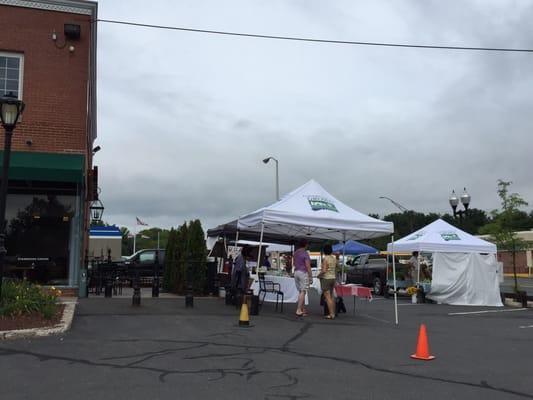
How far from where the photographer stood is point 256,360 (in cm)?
787

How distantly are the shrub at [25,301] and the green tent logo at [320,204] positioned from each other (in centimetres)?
669

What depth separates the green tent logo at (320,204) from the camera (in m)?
14.5

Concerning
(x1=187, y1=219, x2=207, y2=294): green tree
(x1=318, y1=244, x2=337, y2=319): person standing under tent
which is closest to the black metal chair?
(x1=318, y1=244, x2=337, y2=319): person standing under tent

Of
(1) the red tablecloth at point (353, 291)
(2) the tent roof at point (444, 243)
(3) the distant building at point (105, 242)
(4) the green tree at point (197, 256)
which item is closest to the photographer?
(1) the red tablecloth at point (353, 291)

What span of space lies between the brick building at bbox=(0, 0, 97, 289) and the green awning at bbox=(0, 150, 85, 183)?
351 millimetres

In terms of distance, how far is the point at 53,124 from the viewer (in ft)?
49.8

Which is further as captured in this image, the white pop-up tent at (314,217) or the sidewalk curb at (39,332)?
the white pop-up tent at (314,217)

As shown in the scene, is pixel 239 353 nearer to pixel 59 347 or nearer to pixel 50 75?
pixel 59 347

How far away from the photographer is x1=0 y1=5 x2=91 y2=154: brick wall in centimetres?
1508

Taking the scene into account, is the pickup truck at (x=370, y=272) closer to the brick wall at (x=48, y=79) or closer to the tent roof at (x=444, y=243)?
the tent roof at (x=444, y=243)

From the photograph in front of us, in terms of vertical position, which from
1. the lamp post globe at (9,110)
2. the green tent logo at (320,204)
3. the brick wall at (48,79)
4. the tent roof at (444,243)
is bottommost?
the tent roof at (444,243)

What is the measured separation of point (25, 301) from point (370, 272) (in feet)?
57.5

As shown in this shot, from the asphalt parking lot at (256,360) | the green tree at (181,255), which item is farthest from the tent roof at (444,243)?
the green tree at (181,255)

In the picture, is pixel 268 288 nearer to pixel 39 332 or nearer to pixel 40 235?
pixel 40 235
